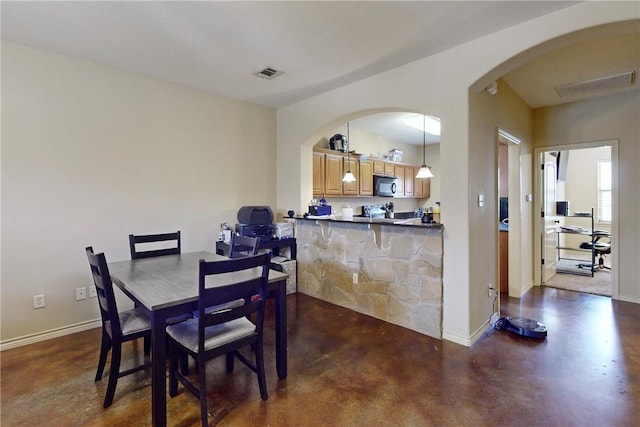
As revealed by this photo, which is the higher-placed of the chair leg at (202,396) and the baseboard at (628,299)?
the chair leg at (202,396)

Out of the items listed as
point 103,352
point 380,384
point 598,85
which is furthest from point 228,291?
point 598,85

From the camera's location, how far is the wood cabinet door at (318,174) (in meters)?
4.82

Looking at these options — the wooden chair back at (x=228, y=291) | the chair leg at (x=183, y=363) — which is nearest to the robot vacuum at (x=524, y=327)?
the wooden chair back at (x=228, y=291)

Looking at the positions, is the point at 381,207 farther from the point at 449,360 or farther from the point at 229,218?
the point at 449,360

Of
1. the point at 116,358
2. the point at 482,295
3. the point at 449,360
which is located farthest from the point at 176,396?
the point at 482,295

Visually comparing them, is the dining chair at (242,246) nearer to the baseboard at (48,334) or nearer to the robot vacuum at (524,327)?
the baseboard at (48,334)

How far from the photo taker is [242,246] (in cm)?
278

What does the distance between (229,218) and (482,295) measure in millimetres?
3109

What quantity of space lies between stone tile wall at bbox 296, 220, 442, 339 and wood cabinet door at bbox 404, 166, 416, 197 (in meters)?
3.59

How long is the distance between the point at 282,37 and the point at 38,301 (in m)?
3.22

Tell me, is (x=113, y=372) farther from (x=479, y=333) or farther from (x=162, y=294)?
(x=479, y=333)

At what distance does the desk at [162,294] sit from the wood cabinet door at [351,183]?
3096 mm

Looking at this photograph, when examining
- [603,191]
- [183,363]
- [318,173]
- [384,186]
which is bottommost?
[183,363]

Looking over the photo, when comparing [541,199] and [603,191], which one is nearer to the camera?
[541,199]
